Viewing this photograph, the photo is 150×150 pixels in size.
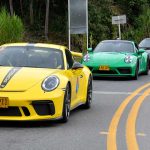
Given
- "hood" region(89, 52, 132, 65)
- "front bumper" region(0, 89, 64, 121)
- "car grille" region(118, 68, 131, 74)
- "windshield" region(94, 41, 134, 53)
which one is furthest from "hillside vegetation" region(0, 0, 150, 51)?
"front bumper" region(0, 89, 64, 121)

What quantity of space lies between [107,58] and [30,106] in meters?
10.6

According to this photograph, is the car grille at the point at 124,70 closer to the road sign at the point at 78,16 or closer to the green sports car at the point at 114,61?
the green sports car at the point at 114,61

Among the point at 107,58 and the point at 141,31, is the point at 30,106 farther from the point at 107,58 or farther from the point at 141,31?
the point at 141,31

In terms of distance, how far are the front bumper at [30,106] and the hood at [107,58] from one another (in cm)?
1012

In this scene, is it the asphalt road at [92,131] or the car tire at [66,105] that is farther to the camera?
the car tire at [66,105]

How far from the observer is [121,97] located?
1414 cm

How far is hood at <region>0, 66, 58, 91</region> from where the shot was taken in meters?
9.08

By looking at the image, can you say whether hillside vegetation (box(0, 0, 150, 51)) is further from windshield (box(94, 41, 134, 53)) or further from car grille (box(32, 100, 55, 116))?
car grille (box(32, 100, 55, 116))

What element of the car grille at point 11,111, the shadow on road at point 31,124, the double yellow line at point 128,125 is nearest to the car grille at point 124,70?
the double yellow line at point 128,125

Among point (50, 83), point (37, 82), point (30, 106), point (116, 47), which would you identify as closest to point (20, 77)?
point (37, 82)

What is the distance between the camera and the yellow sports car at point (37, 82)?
898 cm

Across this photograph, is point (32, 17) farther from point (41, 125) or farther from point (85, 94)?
point (41, 125)

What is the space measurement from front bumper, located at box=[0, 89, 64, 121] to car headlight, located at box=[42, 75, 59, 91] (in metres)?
0.10

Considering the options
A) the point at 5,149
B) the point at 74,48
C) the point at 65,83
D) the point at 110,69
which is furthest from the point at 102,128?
the point at 74,48
